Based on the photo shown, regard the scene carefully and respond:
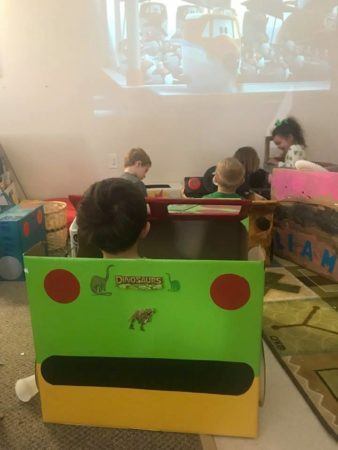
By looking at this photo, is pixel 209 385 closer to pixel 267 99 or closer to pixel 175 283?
pixel 175 283

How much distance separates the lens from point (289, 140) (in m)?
2.94

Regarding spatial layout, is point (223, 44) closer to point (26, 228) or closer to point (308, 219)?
point (308, 219)

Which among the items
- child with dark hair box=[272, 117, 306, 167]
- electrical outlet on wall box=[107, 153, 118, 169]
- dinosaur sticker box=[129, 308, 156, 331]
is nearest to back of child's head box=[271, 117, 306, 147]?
child with dark hair box=[272, 117, 306, 167]

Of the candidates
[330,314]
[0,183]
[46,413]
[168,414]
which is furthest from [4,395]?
[0,183]

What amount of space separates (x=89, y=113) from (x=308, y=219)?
65.0 inches

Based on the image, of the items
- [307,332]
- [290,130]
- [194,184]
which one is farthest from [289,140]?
[307,332]

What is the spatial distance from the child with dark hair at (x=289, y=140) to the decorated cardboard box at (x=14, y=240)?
1.68 m

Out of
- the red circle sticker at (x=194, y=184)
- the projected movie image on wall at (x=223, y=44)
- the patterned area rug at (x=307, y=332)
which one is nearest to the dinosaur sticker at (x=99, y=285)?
the patterned area rug at (x=307, y=332)

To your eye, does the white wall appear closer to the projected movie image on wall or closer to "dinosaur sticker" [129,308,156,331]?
the projected movie image on wall

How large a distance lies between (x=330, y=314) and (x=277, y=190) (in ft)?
2.79

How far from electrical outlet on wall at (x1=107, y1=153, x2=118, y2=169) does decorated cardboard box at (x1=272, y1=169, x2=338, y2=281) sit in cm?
116

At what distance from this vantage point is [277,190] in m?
2.35

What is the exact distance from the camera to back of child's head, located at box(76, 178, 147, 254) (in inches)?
41.2

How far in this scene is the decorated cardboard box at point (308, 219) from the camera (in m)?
2.01
